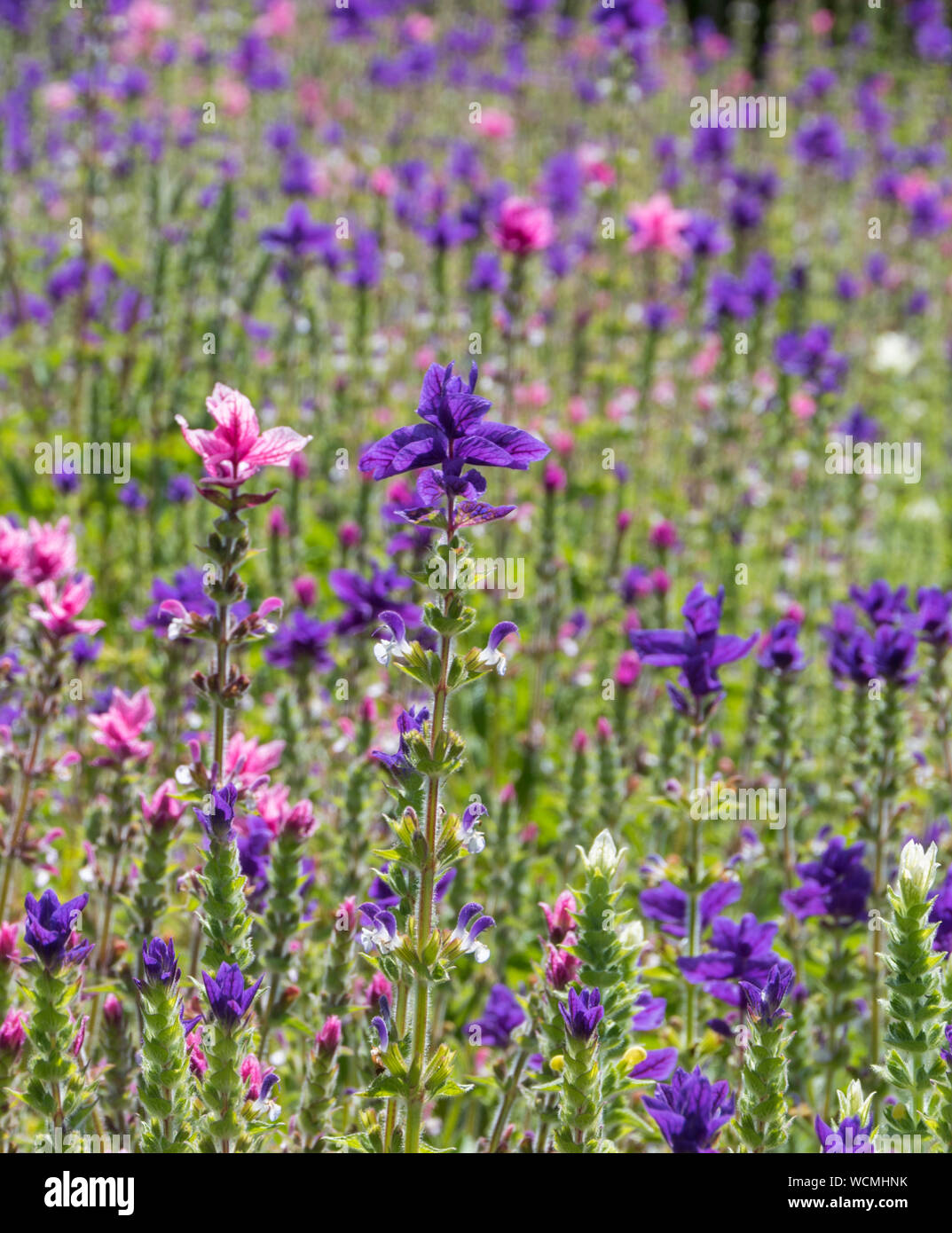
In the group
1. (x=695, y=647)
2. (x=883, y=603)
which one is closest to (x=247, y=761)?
(x=695, y=647)

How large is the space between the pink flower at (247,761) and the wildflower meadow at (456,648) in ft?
0.06

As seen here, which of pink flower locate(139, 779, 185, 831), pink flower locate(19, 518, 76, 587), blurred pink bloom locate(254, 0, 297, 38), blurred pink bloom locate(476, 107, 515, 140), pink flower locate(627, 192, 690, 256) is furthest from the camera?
blurred pink bloom locate(254, 0, 297, 38)

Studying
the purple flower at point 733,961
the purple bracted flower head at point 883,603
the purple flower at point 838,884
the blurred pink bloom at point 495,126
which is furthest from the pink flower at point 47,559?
the blurred pink bloom at point 495,126

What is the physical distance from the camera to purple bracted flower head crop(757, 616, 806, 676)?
4.22m

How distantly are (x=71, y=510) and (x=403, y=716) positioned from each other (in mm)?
4525

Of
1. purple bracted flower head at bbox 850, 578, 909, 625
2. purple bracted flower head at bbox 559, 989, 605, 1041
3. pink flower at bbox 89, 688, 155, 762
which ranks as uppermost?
purple bracted flower head at bbox 850, 578, 909, 625

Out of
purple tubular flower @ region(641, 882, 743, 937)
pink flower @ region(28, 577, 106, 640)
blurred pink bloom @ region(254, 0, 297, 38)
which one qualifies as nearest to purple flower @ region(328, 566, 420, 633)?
pink flower @ region(28, 577, 106, 640)

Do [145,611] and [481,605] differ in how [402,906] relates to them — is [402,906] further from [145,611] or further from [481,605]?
[481,605]

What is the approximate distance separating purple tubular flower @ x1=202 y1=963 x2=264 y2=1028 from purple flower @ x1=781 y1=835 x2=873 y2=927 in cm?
179

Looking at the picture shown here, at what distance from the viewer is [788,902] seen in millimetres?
3773

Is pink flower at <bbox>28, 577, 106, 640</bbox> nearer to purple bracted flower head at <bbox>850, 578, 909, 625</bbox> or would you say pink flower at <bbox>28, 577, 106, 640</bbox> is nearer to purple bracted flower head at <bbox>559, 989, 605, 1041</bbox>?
purple bracted flower head at <bbox>559, 989, 605, 1041</bbox>

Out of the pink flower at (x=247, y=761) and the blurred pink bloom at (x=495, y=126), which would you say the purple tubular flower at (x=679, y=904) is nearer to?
the pink flower at (x=247, y=761)
